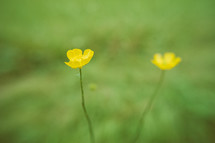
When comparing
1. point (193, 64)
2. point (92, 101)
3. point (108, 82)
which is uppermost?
point (193, 64)

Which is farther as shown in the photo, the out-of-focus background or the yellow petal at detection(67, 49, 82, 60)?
the out-of-focus background

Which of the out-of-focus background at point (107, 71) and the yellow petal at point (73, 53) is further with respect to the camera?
the out-of-focus background at point (107, 71)

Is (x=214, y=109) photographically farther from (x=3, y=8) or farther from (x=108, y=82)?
(x=3, y=8)

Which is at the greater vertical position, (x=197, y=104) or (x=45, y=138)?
(x=197, y=104)

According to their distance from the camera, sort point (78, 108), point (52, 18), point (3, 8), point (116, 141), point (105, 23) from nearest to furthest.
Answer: point (116, 141) → point (78, 108) → point (105, 23) → point (52, 18) → point (3, 8)

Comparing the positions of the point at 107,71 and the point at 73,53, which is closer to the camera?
the point at 73,53

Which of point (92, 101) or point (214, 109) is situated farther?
point (92, 101)

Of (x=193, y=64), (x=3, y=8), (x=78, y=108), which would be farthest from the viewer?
(x=3, y=8)

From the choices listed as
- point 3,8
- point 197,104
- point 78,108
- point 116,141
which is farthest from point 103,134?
point 3,8
